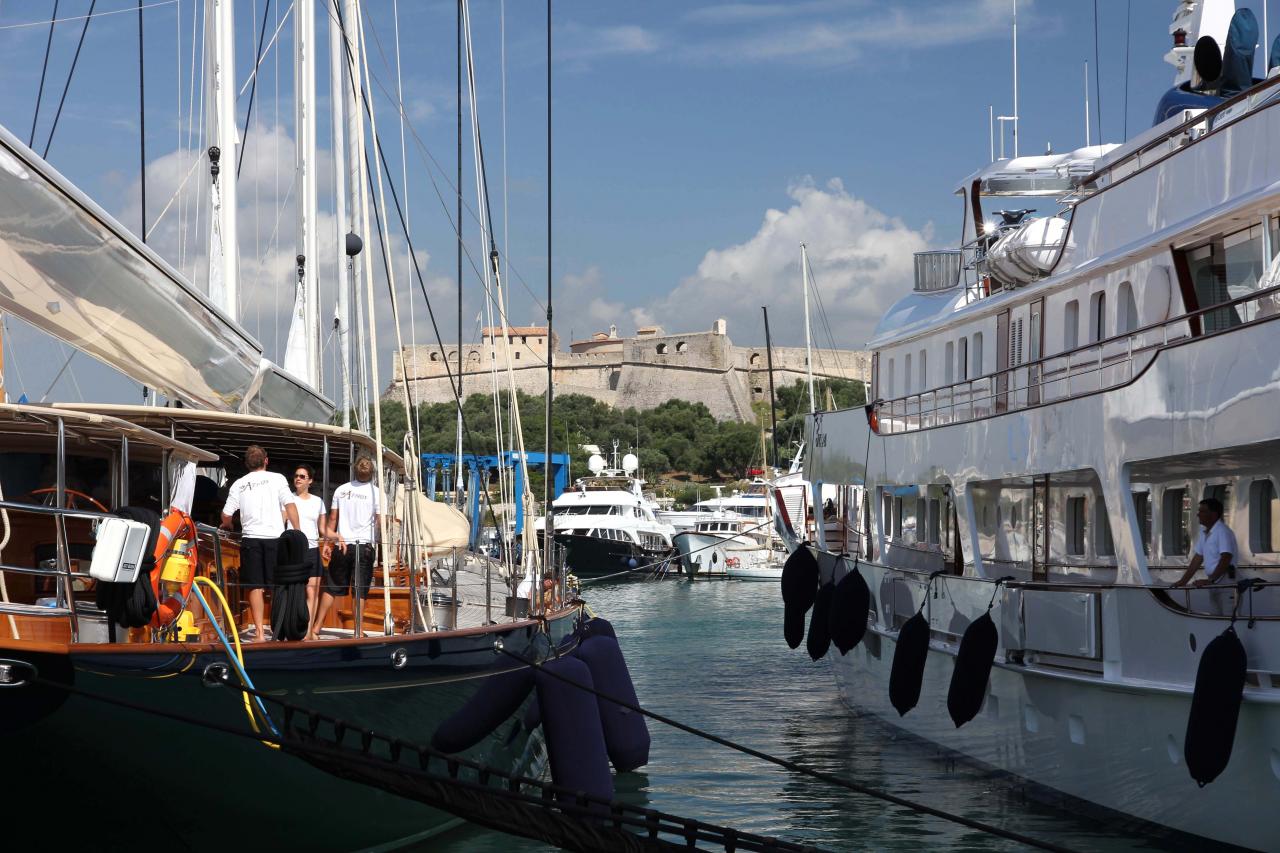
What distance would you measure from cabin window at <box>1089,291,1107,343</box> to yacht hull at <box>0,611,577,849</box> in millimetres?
6703

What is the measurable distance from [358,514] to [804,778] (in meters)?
6.45

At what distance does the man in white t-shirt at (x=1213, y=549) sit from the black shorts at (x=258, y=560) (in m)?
6.27

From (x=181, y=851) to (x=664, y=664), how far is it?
660 inches

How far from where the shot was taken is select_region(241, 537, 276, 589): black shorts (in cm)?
928

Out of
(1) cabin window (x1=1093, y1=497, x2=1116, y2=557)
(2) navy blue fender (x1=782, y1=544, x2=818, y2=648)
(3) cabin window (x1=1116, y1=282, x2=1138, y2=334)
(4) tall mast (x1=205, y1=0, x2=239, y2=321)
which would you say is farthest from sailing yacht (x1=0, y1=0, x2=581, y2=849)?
(2) navy blue fender (x1=782, y1=544, x2=818, y2=648)

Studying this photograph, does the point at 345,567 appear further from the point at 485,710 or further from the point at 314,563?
the point at 485,710

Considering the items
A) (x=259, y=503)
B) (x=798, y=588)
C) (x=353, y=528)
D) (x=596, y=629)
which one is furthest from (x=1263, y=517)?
(x=798, y=588)

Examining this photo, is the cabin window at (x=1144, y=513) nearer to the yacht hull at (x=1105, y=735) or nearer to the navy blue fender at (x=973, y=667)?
the yacht hull at (x=1105, y=735)

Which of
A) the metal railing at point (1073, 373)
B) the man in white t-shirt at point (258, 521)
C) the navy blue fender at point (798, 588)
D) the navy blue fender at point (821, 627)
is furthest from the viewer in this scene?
the navy blue fender at point (798, 588)

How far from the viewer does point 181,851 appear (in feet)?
28.3

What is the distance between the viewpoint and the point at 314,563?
962cm

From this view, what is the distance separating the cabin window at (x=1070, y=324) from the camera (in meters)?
13.8

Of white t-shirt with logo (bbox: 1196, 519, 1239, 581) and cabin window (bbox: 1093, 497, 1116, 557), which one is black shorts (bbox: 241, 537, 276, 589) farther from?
cabin window (bbox: 1093, 497, 1116, 557)

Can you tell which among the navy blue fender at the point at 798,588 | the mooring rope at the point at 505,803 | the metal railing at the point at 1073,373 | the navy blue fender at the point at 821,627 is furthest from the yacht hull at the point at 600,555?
the mooring rope at the point at 505,803
